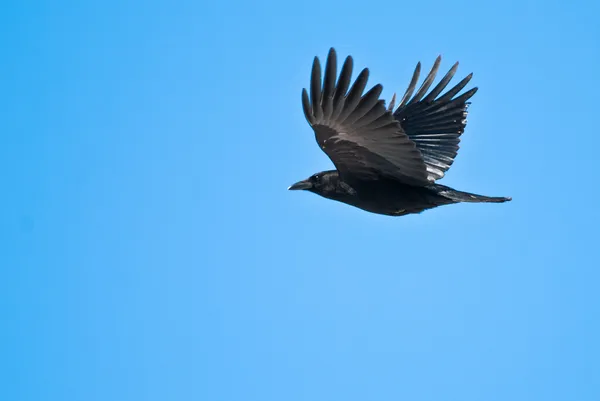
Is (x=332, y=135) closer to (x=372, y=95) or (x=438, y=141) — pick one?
(x=372, y=95)

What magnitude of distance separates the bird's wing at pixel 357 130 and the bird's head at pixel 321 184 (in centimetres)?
30

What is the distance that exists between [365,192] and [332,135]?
1265 mm

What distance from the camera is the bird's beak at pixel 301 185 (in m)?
11.5

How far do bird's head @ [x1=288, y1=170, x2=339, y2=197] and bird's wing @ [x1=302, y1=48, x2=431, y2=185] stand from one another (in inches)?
11.7

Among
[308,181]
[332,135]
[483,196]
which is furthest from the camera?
[308,181]

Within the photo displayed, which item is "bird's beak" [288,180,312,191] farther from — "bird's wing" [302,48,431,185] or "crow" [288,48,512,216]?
"bird's wing" [302,48,431,185]

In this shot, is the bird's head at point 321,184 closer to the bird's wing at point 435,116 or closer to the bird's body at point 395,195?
the bird's body at point 395,195

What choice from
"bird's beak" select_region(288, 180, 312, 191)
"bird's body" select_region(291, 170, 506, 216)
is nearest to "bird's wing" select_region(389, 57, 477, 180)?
"bird's body" select_region(291, 170, 506, 216)

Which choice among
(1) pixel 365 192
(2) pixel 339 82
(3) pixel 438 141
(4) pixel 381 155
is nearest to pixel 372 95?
(2) pixel 339 82

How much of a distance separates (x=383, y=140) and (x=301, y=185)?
2.01 metres

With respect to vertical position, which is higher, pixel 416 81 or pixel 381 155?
pixel 416 81

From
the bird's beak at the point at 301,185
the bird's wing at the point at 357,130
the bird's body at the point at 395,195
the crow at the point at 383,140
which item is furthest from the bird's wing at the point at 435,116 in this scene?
the bird's beak at the point at 301,185

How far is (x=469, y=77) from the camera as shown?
11930 millimetres

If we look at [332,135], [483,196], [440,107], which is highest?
[440,107]
